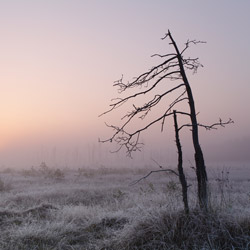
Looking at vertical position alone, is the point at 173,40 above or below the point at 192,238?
above

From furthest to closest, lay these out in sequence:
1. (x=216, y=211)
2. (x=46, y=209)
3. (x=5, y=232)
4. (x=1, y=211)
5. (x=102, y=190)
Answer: (x=102, y=190) → (x=46, y=209) → (x=1, y=211) → (x=5, y=232) → (x=216, y=211)

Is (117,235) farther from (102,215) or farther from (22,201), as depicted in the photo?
(22,201)

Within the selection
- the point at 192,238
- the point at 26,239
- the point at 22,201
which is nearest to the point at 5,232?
the point at 26,239

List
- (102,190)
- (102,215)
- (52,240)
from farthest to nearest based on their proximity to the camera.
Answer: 1. (102,190)
2. (102,215)
3. (52,240)

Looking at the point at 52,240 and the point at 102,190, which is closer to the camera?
the point at 52,240

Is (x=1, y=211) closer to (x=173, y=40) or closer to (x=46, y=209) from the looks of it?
(x=46, y=209)

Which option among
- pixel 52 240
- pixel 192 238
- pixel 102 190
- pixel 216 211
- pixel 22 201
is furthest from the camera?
pixel 102 190

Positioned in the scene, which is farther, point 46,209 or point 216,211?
point 46,209

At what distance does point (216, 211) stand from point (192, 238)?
2.22 feet

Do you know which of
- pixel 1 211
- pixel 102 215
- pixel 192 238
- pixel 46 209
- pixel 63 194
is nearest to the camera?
pixel 192 238

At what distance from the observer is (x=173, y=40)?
18.9ft

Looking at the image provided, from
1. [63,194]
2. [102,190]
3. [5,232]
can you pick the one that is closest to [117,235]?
[5,232]

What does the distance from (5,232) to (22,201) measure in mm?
6579

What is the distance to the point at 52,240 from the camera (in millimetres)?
5508
